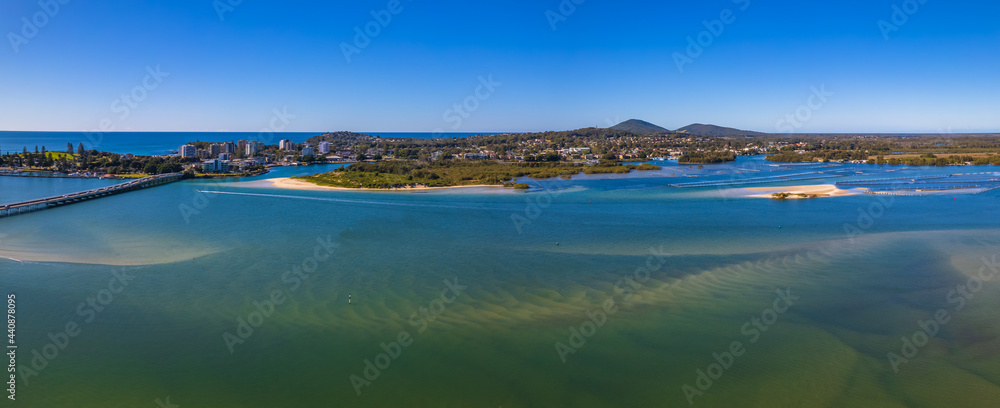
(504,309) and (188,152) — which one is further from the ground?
(188,152)

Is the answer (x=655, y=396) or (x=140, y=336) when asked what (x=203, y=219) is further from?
(x=655, y=396)

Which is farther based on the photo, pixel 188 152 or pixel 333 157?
pixel 333 157

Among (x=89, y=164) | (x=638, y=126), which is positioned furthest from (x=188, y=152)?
(x=638, y=126)

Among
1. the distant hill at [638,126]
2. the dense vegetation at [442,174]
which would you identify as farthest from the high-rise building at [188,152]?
the distant hill at [638,126]

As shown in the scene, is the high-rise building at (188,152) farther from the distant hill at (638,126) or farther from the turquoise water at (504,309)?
the distant hill at (638,126)

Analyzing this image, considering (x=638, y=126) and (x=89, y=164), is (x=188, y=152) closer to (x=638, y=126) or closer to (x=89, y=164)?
(x=89, y=164)

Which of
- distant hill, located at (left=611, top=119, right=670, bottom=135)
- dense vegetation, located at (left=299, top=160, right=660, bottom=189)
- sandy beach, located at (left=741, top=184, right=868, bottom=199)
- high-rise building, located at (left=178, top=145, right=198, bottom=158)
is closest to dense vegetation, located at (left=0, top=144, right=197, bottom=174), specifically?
high-rise building, located at (left=178, top=145, right=198, bottom=158)
